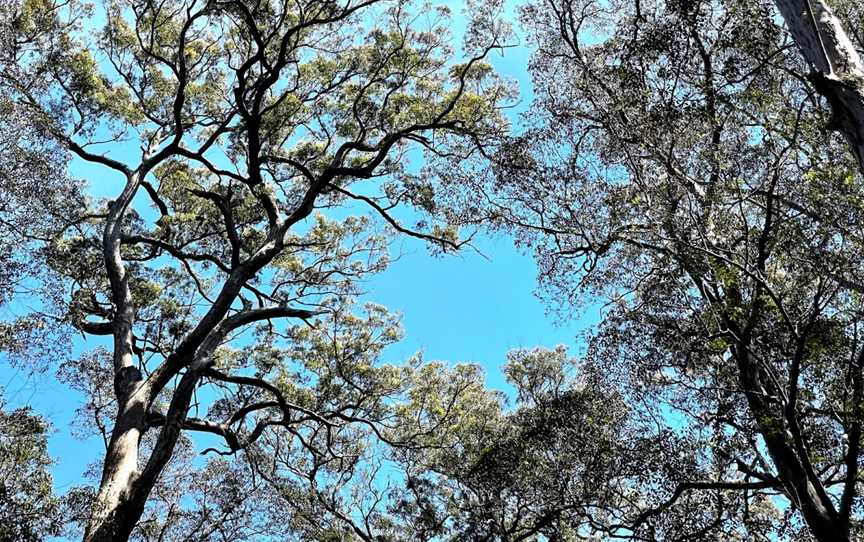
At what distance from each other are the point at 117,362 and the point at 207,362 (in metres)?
1.17

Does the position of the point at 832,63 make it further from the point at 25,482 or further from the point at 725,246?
the point at 25,482

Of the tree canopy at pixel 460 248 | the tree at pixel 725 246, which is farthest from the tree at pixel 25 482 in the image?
the tree at pixel 725 246

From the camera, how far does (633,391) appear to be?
24.3 ft

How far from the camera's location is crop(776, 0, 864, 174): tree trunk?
4.69 metres

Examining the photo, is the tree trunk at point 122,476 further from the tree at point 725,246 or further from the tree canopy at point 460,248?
the tree at point 725,246

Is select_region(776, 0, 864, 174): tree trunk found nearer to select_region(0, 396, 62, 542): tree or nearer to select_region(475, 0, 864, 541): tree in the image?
select_region(475, 0, 864, 541): tree

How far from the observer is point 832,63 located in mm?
4922

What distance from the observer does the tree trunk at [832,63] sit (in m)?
4.69

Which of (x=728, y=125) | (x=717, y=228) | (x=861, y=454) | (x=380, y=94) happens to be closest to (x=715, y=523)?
(x=861, y=454)

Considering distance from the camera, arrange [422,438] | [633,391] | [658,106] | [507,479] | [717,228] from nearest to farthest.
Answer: [717,228] → [658,106] → [633,391] → [507,479] → [422,438]

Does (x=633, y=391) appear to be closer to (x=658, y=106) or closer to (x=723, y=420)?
(x=723, y=420)

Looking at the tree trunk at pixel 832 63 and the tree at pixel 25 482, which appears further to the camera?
the tree at pixel 25 482

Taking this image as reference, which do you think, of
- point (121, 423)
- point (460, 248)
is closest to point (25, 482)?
point (121, 423)

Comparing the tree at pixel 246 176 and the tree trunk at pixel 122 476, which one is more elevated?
the tree at pixel 246 176
